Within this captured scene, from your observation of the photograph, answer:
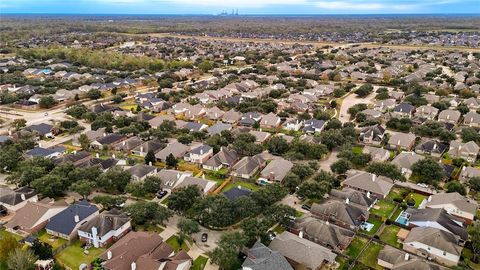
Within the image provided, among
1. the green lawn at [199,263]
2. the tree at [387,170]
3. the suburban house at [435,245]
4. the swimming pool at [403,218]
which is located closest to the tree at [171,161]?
the green lawn at [199,263]

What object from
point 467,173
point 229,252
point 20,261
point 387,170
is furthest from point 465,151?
point 20,261

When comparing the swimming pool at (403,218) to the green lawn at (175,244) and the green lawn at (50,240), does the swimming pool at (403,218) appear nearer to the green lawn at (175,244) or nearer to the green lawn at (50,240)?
the green lawn at (175,244)

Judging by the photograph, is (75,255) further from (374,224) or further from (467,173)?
(467,173)

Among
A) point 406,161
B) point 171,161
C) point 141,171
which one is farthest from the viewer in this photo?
point 171,161

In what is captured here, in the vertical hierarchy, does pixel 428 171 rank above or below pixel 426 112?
below

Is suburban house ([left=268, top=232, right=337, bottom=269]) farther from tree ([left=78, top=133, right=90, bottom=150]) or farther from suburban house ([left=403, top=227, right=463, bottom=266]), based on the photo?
tree ([left=78, top=133, right=90, bottom=150])

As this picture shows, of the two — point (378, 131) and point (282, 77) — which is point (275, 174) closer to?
point (378, 131)
